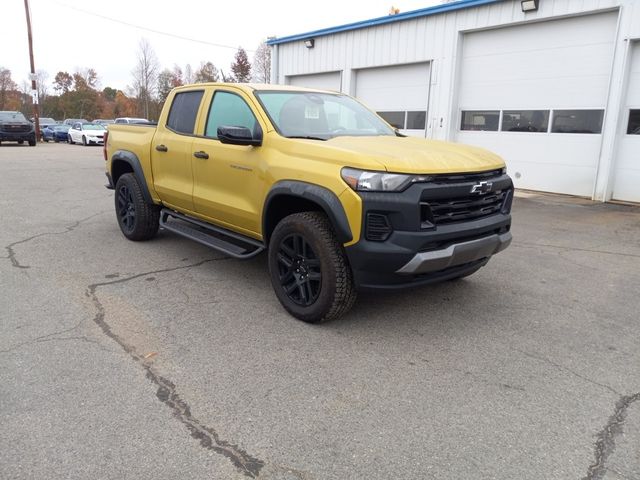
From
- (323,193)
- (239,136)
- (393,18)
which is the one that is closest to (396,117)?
(393,18)

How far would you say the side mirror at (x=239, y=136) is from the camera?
168 inches

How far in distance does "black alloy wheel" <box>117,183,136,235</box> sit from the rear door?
735 millimetres

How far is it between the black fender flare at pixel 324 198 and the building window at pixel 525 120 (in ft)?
30.7

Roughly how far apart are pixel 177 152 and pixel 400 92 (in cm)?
1006

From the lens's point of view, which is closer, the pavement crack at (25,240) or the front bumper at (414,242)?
the front bumper at (414,242)

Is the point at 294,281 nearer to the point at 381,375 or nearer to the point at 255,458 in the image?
the point at 381,375

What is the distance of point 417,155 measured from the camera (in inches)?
151

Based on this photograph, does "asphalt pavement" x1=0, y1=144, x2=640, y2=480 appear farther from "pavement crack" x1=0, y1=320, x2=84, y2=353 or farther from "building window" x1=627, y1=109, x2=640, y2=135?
"building window" x1=627, y1=109, x2=640, y2=135

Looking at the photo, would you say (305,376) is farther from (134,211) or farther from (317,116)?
(134,211)

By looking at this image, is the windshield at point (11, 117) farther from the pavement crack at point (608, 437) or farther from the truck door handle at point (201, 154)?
the pavement crack at point (608, 437)

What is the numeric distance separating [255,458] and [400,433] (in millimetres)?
779

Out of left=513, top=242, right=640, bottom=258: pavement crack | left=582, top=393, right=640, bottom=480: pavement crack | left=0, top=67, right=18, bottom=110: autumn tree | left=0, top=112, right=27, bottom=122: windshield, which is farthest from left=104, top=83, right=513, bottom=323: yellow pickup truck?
left=0, top=67, right=18, bottom=110: autumn tree

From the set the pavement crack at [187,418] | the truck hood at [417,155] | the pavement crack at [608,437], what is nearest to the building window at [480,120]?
the truck hood at [417,155]

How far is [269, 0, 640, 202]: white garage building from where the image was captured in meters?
10.3
